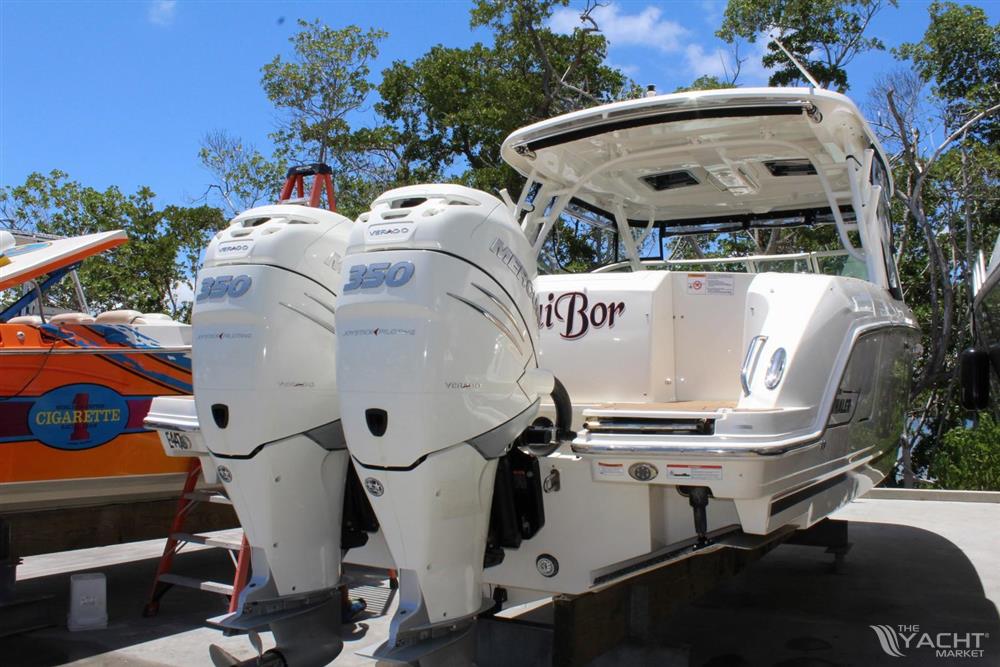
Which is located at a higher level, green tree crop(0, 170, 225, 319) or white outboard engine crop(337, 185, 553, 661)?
green tree crop(0, 170, 225, 319)

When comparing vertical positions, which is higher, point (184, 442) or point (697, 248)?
point (697, 248)

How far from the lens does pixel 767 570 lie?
20.0 feet

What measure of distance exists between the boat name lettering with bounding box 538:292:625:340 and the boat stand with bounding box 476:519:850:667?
0.94 metres

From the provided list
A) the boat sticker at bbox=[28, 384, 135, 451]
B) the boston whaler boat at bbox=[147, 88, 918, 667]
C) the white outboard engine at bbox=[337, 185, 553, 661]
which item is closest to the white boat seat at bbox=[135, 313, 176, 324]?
the boat sticker at bbox=[28, 384, 135, 451]

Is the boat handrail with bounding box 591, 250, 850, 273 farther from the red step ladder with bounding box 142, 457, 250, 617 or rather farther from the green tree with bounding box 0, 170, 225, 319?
the green tree with bounding box 0, 170, 225, 319

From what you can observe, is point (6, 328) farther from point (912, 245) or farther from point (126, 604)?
point (912, 245)

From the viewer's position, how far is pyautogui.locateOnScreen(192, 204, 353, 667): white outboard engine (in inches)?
115

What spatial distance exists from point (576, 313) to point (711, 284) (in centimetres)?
55

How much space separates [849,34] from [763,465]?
49.7ft

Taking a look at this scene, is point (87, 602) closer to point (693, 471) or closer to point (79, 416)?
point (79, 416)

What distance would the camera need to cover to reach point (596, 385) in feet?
11.5

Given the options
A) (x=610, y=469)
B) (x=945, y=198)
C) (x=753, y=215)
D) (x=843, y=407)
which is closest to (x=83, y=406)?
(x=610, y=469)

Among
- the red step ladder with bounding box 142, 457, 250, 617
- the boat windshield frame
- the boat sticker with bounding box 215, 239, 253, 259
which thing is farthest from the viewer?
the red step ladder with bounding box 142, 457, 250, 617

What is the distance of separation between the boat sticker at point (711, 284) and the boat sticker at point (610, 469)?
1.09 meters
